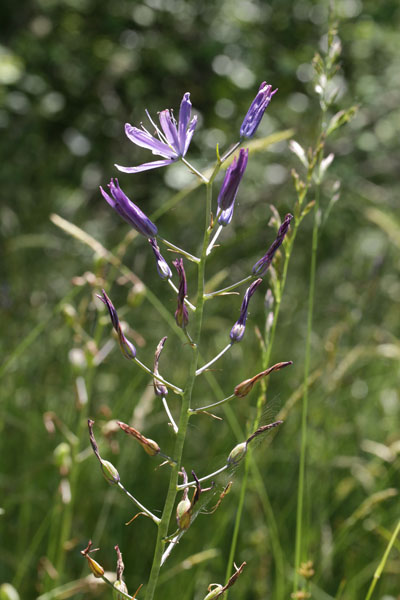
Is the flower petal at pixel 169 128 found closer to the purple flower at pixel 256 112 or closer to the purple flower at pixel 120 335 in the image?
the purple flower at pixel 256 112

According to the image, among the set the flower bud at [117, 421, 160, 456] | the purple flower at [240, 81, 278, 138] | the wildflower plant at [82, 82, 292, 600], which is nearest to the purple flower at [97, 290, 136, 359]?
the wildflower plant at [82, 82, 292, 600]

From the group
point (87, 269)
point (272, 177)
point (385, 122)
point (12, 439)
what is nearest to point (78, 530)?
point (12, 439)

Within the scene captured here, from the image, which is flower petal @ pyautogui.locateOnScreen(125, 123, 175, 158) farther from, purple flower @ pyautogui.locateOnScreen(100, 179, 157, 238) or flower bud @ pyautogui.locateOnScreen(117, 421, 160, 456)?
flower bud @ pyautogui.locateOnScreen(117, 421, 160, 456)

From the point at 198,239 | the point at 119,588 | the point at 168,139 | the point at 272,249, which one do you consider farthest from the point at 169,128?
the point at 198,239

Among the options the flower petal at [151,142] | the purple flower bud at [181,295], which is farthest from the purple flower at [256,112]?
the purple flower bud at [181,295]

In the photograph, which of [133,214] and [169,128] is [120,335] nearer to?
[133,214]

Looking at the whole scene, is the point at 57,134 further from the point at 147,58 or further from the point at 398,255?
the point at 398,255
